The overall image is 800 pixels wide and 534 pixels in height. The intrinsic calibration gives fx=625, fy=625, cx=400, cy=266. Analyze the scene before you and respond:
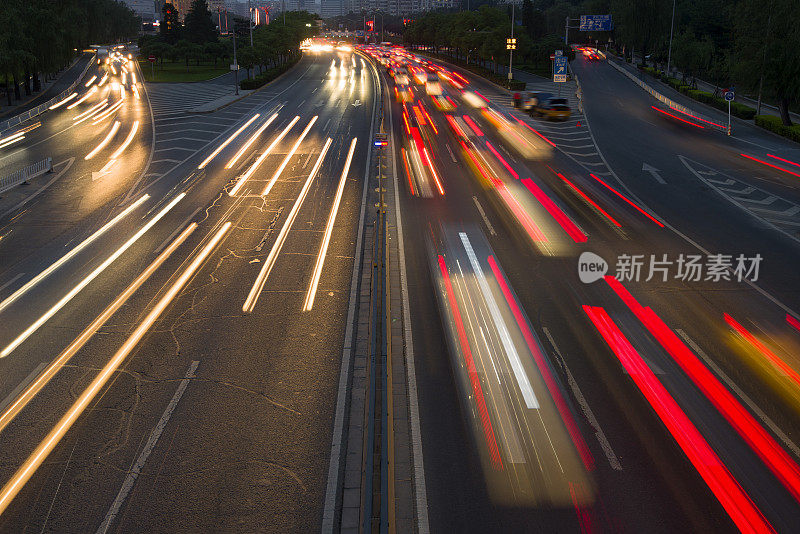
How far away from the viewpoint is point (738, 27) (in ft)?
153

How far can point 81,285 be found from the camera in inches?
680

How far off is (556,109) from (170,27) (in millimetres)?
96581

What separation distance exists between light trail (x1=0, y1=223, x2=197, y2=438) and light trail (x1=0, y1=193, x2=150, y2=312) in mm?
2738

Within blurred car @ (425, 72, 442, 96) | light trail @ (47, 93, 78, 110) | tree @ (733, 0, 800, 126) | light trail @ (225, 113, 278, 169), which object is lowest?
light trail @ (225, 113, 278, 169)

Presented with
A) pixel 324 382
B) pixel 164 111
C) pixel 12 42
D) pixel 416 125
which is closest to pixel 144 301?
pixel 324 382

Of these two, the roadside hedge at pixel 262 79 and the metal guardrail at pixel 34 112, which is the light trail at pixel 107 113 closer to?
the metal guardrail at pixel 34 112

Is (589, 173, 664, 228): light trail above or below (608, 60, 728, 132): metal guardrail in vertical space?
below

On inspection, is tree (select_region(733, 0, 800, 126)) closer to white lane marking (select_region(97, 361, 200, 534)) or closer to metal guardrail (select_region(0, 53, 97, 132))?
white lane marking (select_region(97, 361, 200, 534))

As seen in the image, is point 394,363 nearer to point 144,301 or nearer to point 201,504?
point 201,504

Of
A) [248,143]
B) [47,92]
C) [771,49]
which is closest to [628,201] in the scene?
[248,143]

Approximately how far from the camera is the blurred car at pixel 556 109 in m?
45.7

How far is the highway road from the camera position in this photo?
932 centimetres

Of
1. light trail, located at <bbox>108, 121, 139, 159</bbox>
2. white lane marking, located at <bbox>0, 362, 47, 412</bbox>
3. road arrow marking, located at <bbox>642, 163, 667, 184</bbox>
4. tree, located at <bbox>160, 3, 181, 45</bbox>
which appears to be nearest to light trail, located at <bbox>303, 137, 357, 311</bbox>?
white lane marking, located at <bbox>0, 362, 47, 412</bbox>

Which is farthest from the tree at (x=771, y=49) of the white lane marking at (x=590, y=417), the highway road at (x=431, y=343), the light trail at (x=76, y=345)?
the light trail at (x=76, y=345)
